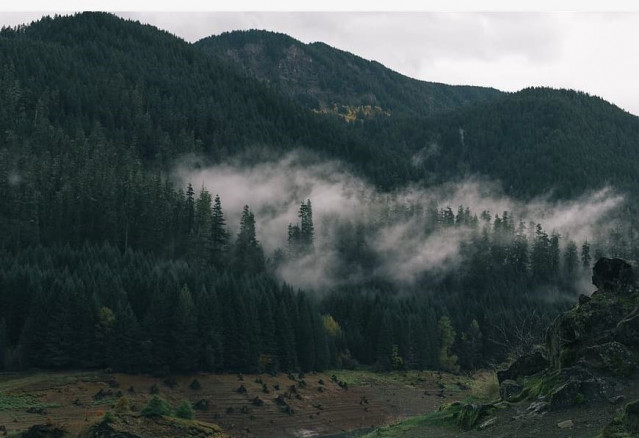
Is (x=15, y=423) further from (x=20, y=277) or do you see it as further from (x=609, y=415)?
(x=609, y=415)

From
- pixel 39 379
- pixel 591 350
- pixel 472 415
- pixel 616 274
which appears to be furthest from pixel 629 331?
pixel 39 379

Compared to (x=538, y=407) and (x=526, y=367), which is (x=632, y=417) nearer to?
(x=538, y=407)

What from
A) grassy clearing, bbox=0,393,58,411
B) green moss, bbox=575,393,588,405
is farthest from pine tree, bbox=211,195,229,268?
→ green moss, bbox=575,393,588,405

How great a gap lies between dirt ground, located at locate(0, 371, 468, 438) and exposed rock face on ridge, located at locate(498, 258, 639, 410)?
5654cm

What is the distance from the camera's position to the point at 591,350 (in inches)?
1603

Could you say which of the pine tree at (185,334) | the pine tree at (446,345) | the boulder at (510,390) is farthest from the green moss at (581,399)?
the pine tree at (446,345)

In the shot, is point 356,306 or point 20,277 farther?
point 356,306

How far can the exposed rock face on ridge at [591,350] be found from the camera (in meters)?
38.4

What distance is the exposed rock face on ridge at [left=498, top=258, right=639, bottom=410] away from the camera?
A: 3838 cm

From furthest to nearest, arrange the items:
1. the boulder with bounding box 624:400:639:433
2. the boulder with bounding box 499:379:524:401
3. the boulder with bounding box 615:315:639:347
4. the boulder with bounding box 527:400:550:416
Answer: the boulder with bounding box 499:379:524:401, the boulder with bounding box 615:315:639:347, the boulder with bounding box 527:400:550:416, the boulder with bounding box 624:400:639:433

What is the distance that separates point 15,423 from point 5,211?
334ft

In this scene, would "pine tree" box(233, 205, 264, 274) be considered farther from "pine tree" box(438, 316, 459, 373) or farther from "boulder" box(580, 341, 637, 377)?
"boulder" box(580, 341, 637, 377)

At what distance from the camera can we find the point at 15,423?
282 feet

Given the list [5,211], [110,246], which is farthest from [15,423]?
[5,211]
